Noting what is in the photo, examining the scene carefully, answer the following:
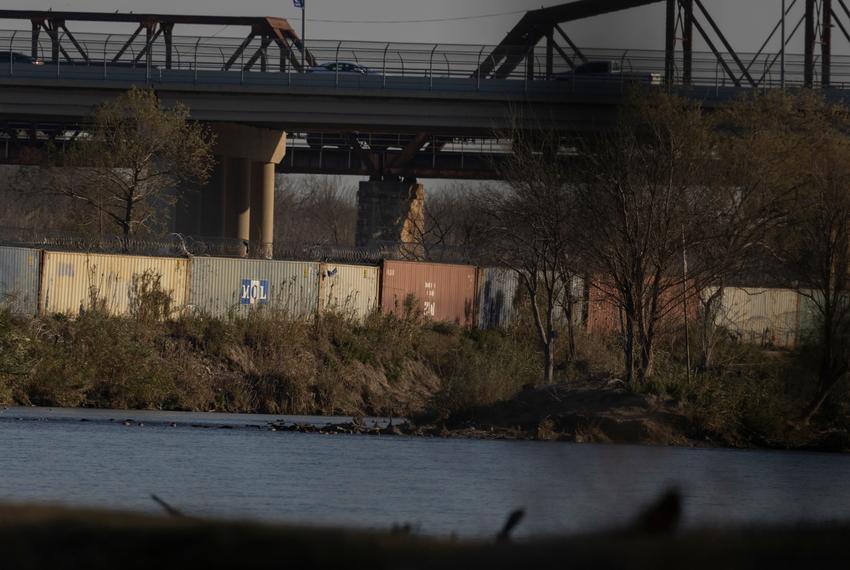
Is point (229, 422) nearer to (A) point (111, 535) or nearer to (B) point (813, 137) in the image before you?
(B) point (813, 137)

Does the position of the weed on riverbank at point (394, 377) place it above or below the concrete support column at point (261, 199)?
below

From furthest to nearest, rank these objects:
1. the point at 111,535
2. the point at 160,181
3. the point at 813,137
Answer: the point at 160,181
the point at 813,137
the point at 111,535

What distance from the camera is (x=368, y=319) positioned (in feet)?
146

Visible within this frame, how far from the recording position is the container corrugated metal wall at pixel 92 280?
3891 cm

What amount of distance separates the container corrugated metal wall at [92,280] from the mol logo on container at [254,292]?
7.58ft

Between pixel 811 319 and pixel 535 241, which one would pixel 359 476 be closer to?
pixel 811 319

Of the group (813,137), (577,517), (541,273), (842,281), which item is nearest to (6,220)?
(541,273)

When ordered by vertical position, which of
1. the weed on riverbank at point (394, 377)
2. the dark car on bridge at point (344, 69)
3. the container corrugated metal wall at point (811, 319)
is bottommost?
the weed on riverbank at point (394, 377)

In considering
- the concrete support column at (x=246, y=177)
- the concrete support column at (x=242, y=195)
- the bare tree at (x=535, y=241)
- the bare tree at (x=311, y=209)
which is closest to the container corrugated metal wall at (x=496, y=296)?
the bare tree at (x=535, y=241)

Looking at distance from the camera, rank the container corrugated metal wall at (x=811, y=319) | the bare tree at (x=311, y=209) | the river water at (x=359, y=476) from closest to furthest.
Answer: the river water at (x=359, y=476), the container corrugated metal wall at (x=811, y=319), the bare tree at (x=311, y=209)

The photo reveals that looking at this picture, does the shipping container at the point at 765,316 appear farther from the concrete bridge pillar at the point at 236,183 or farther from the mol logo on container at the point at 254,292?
the concrete bridge pillar at the point at 236,183

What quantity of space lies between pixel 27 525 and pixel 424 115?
59887 millimetres

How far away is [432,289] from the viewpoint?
4928 cm

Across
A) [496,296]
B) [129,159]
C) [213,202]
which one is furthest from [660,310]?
[213,202]
